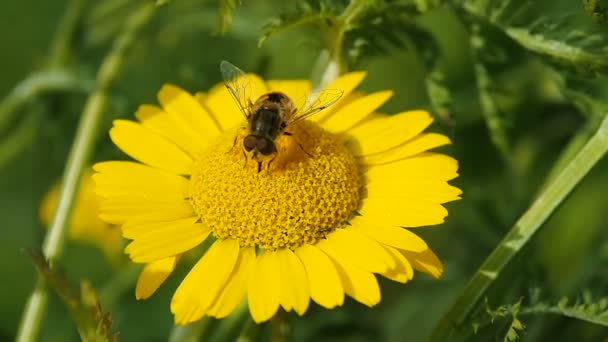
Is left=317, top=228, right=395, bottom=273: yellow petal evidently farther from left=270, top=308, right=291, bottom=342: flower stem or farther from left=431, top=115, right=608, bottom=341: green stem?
left=431, top=115, right=608, bottom=341: green stem

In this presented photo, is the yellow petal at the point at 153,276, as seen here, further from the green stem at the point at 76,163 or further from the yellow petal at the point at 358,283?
the green stem at the point at 76,163

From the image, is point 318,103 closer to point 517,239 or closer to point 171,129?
point 171,129

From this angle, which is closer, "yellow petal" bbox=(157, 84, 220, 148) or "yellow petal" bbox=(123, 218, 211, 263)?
"yellow petal" bbox=(123, 218, 211, 263)

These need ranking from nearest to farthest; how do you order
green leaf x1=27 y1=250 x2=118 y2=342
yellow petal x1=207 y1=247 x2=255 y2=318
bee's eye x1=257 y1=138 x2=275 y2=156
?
1. green leaf x1=27 y1=250 x2=118 y2=342
2. yellow petal x1=207 y1=247 x2=255 y2=318
3. bee's eye x1=257 y1=138 x2=275 y2=156

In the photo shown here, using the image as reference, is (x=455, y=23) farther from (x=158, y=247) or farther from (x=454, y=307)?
(x=158, y=247)

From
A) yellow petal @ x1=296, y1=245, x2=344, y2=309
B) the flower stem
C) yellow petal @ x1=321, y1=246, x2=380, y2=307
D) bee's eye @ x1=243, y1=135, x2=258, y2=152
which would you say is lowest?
the flower stem

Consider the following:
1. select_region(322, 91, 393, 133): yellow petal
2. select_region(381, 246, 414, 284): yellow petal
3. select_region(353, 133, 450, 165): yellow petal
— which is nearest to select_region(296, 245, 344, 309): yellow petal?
select_region(381, 246, 414, 284): yellow petal

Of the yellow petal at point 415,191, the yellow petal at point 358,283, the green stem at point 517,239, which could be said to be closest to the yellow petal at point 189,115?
the yellow petal at point 415,191
